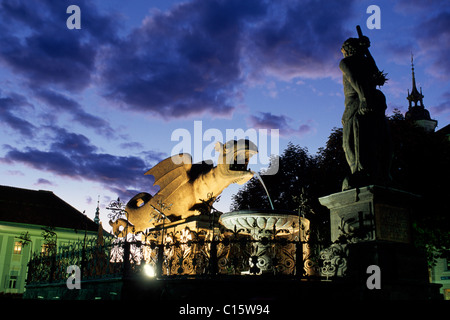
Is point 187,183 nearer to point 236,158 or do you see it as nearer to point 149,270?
point 236,158

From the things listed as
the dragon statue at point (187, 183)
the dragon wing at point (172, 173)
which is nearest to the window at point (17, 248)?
the dragon statue at point (187, 183)

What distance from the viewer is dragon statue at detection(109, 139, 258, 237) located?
37.4ft

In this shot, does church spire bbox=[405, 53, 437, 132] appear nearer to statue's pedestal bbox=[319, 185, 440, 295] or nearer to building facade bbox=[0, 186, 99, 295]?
building facade bbox=[0, 186, 99, 295]

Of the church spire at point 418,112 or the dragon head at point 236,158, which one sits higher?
the church spire at point 418,112

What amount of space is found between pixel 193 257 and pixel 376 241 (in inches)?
122

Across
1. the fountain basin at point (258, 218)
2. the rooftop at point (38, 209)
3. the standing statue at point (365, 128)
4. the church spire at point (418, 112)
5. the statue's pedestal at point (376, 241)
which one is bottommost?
the statue's pedestal at point (376, 241)

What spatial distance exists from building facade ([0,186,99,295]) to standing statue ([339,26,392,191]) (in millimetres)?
35064

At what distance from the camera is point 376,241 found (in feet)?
20.9

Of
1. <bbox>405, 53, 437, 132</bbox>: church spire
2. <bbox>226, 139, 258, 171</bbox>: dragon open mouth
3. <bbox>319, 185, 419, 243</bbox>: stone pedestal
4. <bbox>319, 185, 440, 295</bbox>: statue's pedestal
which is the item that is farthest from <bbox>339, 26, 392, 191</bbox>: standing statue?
<bbox>405, 53, 437, 132</bbox>: church spire

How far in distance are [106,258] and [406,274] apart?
5634mm

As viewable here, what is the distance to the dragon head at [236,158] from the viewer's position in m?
11.3

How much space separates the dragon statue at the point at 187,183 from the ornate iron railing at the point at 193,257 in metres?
1.64

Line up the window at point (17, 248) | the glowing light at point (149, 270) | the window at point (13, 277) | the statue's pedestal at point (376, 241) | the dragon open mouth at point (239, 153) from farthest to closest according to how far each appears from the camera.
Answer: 1. the window at point (17, 248)
2. the window at point (13, 277)
3. the dragon open mouth at point (239, 153)
4. the glowing light at point (149, 270)
5. the statue's pedestal at point (376, 241)

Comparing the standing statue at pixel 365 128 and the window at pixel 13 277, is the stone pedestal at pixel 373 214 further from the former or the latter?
the window at pixel 13 277
